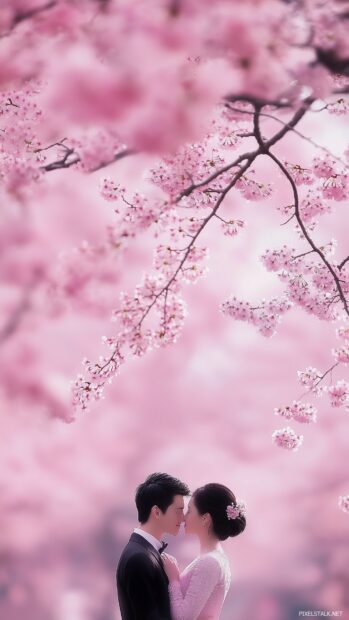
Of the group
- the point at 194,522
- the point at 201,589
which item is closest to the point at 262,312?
the point at 194,522

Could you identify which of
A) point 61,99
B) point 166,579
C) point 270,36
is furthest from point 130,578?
point 270,36

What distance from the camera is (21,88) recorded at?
507cm

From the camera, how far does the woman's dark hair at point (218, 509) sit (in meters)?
4.77

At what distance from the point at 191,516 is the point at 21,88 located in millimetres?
3296

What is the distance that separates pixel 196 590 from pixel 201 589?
0.03 m

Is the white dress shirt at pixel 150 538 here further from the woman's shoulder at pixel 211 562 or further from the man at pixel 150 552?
the woman's shoulder at pixel 211 562

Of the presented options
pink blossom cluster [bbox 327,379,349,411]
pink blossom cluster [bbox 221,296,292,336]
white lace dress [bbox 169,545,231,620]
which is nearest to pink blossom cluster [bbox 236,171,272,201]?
pink blossom cluster [bbox 221,296,292,336]

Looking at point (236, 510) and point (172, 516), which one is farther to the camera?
point (236, 510)

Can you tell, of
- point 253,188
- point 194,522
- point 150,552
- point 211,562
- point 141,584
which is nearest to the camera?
point 141,584

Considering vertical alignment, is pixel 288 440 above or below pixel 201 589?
above

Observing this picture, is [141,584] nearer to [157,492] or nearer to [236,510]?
[157,492]

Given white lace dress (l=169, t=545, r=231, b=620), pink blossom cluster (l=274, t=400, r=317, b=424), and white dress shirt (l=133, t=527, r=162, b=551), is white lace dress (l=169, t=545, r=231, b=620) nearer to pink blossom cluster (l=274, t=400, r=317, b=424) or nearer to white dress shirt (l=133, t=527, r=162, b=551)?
white dress shirt (l=133, t=527, r=162, b=551)

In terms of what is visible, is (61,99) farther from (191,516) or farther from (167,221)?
(191,516)

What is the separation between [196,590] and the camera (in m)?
4.50
